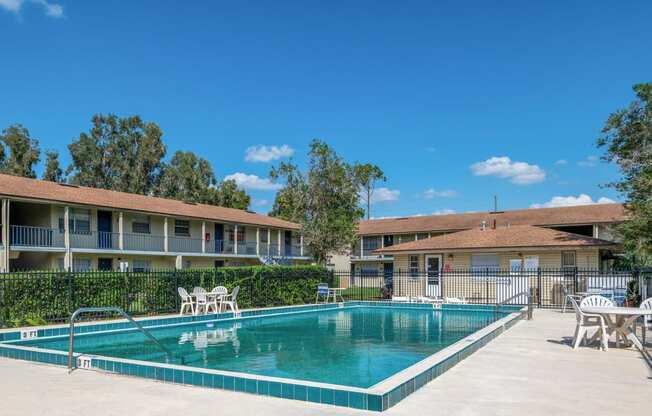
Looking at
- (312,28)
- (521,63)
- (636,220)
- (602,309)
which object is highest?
(312,28)

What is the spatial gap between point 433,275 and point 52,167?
3491 cm

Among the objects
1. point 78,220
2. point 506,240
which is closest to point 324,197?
point 506,240

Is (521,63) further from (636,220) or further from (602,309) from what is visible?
(602,309)

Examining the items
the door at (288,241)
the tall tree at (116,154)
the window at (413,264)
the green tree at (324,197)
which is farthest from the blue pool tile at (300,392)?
the tall tree at (116,154)

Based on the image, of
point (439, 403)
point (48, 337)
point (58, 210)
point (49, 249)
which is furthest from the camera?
point (58, 210)

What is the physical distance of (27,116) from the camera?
140 feet

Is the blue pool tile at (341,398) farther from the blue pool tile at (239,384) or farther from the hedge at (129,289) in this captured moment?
the hedge at (129,289)

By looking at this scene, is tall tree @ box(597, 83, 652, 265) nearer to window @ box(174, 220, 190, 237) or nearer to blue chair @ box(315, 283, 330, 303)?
blue chair @ box(315, 283, 330, 303)

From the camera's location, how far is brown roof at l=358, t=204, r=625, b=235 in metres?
35.5

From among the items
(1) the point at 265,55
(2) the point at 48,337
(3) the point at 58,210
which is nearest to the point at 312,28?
(1) the point at 265,55

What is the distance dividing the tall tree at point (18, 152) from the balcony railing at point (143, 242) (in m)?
18.3

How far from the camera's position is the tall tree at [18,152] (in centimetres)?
4184

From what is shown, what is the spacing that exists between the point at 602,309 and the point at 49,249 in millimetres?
22947

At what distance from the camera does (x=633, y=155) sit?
23391 mm
